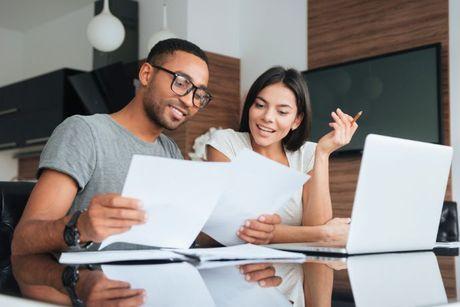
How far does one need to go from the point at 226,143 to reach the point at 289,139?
27 cm

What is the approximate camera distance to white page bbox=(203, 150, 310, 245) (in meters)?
1.12

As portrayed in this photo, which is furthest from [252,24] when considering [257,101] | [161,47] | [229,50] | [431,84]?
[161,47]

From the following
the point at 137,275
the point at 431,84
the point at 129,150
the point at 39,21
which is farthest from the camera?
the point at 39,21

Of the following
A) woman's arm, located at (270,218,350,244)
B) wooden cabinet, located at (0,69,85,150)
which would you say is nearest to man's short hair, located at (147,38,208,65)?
woman's arm, located at (270,218,350,244)

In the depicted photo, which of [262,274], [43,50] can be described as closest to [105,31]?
[262,274]

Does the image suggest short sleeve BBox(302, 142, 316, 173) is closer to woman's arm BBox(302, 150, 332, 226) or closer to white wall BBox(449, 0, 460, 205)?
woman's arm BBox(302, 150, 332, 226)

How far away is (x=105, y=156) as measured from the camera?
1.39 m

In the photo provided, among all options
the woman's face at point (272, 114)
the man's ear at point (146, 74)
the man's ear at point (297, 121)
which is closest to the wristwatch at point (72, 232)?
the man's ear at point (146, 74)

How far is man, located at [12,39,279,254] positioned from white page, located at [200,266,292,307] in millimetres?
194

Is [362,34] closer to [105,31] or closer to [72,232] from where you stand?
[105,31]

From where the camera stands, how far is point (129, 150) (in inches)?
57.7

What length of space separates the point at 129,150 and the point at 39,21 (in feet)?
17.7

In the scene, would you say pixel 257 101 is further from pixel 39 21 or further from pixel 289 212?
pixel 39 21

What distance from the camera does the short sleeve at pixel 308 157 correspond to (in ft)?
6.56
